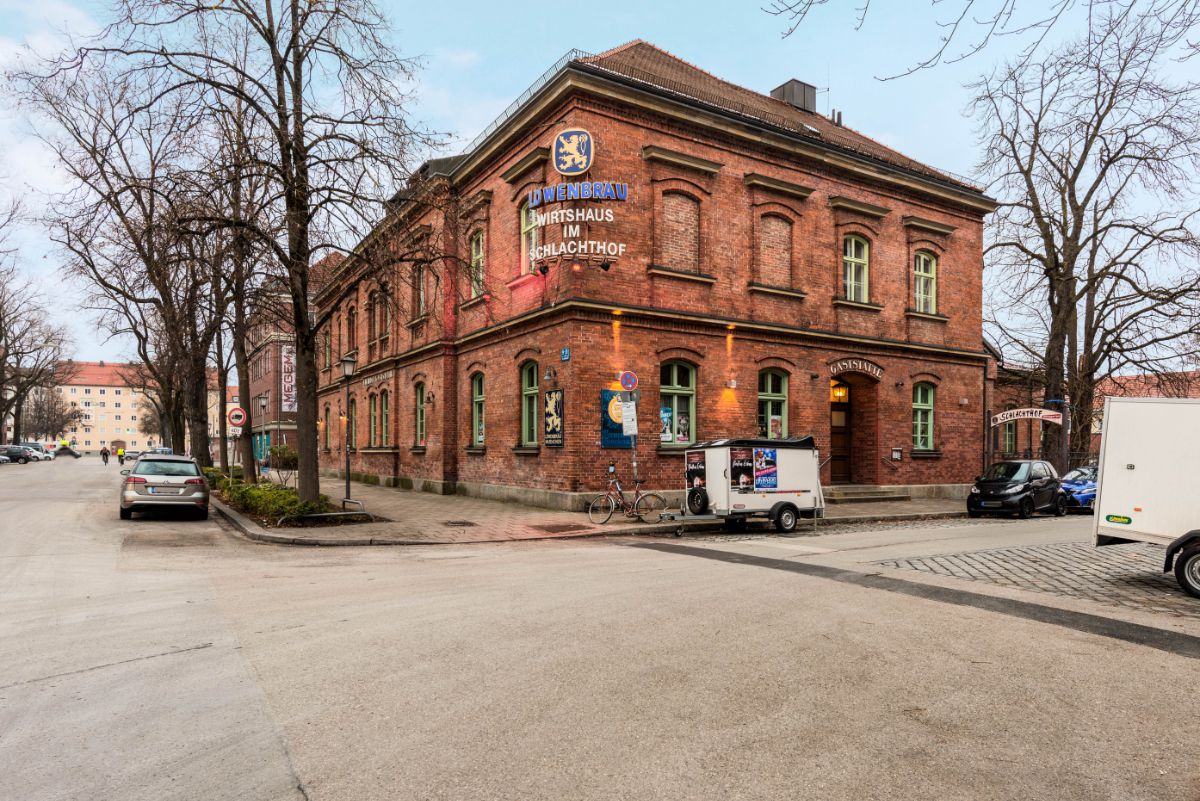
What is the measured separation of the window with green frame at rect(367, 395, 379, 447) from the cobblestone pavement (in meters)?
24.5

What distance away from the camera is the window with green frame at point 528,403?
1873 centimetres

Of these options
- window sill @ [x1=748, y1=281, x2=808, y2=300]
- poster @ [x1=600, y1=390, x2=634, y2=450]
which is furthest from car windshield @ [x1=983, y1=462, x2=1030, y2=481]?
poster @ [x1=600, y1=390, x2=634, y2=450]

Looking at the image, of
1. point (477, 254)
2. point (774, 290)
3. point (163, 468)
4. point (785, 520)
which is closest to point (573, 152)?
point (477, 254)

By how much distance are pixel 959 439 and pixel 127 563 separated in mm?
23529

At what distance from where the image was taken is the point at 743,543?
12.8m

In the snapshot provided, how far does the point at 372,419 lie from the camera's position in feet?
102

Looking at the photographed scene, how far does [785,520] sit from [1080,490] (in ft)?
39.0

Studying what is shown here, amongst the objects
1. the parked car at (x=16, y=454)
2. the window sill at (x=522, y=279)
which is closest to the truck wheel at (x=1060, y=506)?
the window sill at (x=522, y=279)

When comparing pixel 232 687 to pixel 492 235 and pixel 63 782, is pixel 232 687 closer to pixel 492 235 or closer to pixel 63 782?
pixel 63 782

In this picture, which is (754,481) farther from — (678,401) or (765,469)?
(678,401)

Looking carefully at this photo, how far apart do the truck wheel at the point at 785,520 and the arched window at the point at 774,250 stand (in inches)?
286

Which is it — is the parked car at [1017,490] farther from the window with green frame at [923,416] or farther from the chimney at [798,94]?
the chimney at [798,94]

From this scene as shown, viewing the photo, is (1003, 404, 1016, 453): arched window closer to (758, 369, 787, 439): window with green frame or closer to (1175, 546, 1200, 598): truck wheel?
(758, 369, 787, 439): window with green frame

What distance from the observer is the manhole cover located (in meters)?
13.8
